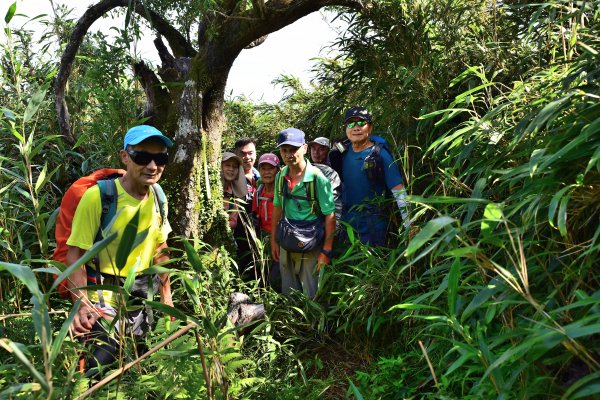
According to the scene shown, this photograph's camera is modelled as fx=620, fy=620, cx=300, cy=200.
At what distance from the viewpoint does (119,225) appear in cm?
327

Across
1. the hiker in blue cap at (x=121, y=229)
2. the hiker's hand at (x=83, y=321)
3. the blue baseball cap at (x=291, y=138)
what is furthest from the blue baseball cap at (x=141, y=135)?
the blue baseball cap at (x=291, y=138)

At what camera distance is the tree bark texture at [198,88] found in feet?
15.8

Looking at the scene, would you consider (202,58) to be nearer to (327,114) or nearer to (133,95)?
(133,95)

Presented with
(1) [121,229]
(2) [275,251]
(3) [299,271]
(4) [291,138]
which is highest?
(1) [121,229]

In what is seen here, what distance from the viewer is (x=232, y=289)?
4.49m

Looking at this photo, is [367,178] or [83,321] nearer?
[83,321]

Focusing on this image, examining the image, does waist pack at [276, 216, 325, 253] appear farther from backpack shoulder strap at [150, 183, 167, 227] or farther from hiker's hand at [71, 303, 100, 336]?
hiker's hand at [71, 303, 100, 336]

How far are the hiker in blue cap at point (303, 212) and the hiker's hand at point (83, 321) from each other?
185 centimetres

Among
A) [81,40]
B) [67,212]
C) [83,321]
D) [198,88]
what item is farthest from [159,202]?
[81,40]

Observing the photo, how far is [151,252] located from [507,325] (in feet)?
6.32

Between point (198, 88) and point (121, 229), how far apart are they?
2.06m

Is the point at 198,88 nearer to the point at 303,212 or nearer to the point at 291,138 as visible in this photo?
the point at 291,138

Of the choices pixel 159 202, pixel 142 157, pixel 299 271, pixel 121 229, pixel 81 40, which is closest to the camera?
pixel 121 229

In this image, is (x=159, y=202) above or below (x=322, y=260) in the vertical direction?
above
